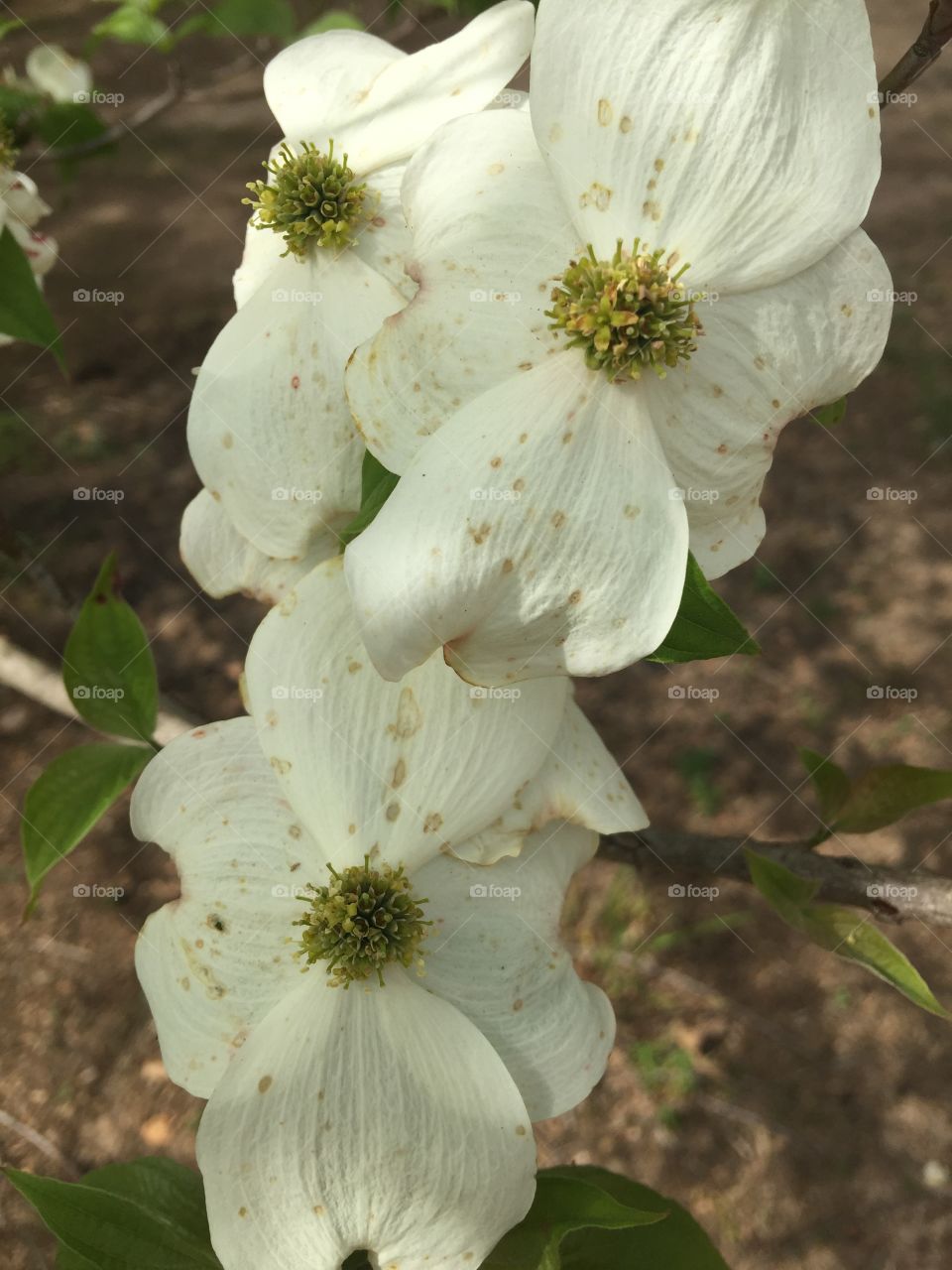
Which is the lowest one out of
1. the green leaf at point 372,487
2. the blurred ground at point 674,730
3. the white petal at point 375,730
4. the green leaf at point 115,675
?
the blurred ground at point 674,730

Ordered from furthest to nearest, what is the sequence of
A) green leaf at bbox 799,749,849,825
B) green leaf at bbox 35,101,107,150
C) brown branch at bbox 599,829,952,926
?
green leaf at bbox 35,101,107,150 < green leaf at bbox 799,749,849,825 < brown branch at bbox 599,829,952,926

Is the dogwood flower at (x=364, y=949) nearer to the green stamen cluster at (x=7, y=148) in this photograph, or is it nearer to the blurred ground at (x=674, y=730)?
the blurred ground at (x=674, y=730)

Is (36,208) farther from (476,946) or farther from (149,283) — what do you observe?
(149,283)

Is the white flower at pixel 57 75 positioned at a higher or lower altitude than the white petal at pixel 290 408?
lower

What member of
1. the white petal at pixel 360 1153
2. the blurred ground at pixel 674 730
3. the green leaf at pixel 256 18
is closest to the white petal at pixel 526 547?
the white petal at pixel 360 1153

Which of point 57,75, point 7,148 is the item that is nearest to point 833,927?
point 7,148

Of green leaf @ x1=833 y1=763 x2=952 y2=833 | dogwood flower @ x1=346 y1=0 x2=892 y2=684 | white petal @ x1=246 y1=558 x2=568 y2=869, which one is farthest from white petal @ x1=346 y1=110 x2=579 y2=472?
green leaf @ x1=833 y1=763 x2=952 y2=833

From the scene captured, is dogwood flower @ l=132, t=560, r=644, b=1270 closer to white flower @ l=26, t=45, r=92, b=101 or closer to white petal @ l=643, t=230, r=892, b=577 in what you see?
white petal @ l=643, t=230, r=892, b=577
